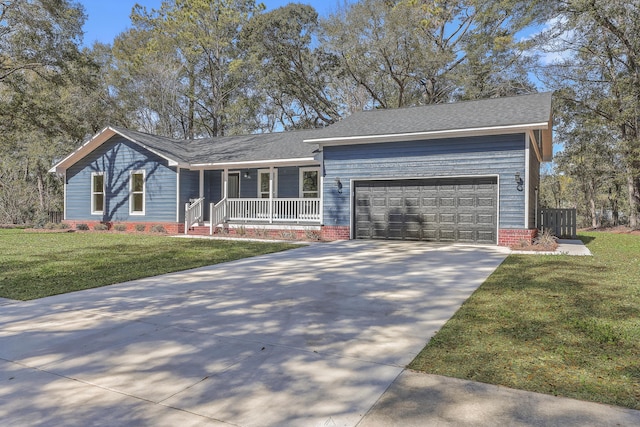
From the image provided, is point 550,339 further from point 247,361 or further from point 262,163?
point 262,163

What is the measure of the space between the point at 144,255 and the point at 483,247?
29.4ft

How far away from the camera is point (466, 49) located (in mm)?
25125

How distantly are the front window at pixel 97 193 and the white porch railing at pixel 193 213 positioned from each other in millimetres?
5226

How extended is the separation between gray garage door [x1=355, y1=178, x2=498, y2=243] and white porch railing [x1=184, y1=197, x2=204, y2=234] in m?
7.11

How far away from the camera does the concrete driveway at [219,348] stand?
2582 mm

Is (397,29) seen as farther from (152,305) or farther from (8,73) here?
(152,305)

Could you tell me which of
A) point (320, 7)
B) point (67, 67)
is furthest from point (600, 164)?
point (67, 67)

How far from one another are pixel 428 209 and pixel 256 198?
7.77 m

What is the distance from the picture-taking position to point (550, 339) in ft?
12.4

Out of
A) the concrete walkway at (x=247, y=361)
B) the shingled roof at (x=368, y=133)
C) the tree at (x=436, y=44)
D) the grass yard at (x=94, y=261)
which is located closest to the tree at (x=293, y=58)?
the tree at (x=436, y=44)

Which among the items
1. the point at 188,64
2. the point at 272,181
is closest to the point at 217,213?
the point at 272,181

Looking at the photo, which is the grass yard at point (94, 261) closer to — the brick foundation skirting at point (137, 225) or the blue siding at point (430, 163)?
the blue siding at point (430, 163)

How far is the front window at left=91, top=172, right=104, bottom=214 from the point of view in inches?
764

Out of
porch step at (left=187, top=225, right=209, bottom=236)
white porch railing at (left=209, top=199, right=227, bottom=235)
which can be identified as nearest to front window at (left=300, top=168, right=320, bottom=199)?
white porch railing at (left=209, top=199, right=227, bottom=235)
